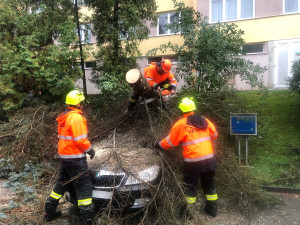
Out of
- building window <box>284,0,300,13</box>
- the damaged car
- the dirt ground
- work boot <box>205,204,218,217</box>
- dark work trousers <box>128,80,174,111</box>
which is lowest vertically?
the dirt ground

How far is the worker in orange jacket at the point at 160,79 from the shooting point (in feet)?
16.6

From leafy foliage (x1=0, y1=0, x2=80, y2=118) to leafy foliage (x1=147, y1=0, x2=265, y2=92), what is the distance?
298 centimetres

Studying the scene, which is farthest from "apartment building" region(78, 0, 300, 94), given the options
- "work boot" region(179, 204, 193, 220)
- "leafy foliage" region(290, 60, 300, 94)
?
"work boot" region(179, 204, 193, 220)

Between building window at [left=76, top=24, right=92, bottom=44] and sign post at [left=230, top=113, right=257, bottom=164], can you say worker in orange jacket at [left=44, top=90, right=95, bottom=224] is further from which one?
building window at [left=76, top=24, right=92, bottom=44]

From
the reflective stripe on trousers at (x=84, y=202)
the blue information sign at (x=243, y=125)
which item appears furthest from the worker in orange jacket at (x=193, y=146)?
the blue information sign at (x=243, y=125)

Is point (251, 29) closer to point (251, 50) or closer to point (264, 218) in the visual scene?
point (251, 50)

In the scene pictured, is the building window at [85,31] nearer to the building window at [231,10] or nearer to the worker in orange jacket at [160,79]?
the worker in orange jacket at [160,79]

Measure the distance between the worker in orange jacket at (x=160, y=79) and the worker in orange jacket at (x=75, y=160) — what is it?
1552mm

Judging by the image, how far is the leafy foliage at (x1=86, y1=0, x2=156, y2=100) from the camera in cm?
843

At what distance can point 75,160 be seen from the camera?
139 inches

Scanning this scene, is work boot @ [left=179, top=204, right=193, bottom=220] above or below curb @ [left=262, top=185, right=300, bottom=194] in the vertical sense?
above

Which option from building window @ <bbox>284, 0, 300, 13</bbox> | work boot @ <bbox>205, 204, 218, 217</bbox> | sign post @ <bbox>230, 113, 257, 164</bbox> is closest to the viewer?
work boot @ <bbox>205, 204, 218, 217</bbox>

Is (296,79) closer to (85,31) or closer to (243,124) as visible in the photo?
(243,124)

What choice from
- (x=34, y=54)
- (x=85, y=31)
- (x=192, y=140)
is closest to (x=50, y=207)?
(x=192, y=140)
